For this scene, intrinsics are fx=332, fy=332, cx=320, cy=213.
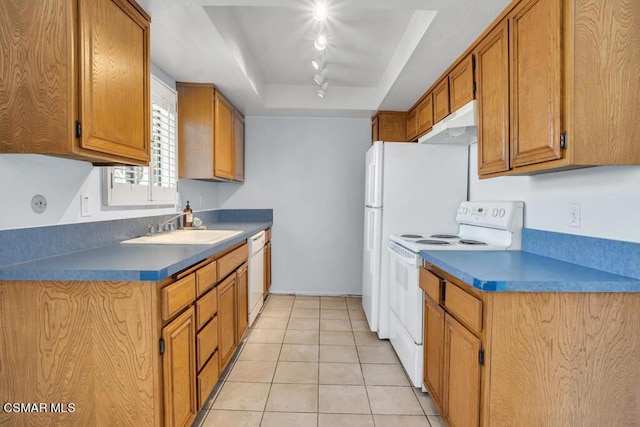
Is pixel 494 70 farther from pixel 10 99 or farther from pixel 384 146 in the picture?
pixel 10 99

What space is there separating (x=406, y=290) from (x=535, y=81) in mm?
1471

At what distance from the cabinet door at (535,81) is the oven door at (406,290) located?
0.89 metres

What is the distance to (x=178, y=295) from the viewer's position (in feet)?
4.85

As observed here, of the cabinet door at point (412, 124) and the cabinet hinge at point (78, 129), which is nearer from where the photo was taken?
the cabinet hinge at point (78, 129)

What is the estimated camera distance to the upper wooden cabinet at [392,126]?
3674 millimetres

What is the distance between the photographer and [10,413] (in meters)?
1.29

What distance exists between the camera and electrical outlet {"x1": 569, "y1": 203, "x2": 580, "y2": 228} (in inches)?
63.1

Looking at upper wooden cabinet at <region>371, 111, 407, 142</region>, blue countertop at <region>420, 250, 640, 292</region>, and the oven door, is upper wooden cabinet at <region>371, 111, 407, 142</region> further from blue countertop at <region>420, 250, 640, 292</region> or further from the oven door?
blue countertop at <region>420, 250, 640, 292</region>

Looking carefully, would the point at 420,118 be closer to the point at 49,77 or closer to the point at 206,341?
the point at 206,341

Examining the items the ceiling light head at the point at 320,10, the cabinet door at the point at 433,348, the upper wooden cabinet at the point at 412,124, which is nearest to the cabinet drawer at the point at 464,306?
the cabinet door at the point at 433,348

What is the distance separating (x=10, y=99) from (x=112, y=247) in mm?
865

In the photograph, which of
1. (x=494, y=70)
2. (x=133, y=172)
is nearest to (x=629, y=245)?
(x=494, y=70)

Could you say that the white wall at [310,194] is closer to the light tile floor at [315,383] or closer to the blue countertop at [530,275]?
the light tile floor at [315,383]

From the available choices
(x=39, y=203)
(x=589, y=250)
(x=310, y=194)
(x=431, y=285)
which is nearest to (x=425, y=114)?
(x=310, y=194)
